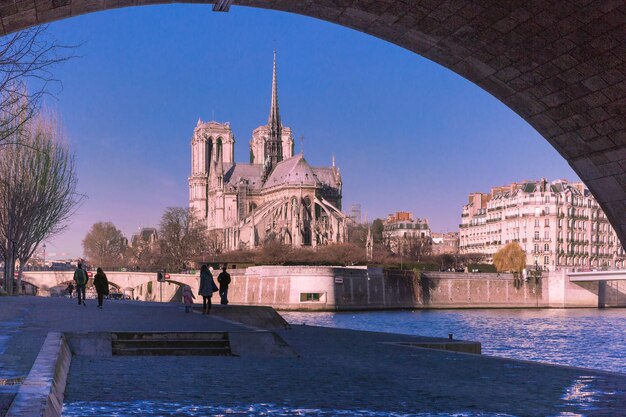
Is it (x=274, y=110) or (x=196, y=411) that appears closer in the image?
(x=196, y=411)

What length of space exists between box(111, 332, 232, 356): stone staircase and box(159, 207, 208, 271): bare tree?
104034 mm

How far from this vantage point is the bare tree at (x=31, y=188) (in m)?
49.1

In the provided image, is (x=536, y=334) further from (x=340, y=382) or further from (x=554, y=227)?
(x=554, y=227)

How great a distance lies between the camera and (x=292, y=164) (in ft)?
546

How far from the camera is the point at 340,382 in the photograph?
44.6ft

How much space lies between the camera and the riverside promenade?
1118cm

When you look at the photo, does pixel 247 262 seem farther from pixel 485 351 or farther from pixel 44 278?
pixel 485 351

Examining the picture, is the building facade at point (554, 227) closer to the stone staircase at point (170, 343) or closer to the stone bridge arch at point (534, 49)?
the stone staircase at point (170, 343)

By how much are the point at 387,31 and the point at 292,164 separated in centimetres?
15436

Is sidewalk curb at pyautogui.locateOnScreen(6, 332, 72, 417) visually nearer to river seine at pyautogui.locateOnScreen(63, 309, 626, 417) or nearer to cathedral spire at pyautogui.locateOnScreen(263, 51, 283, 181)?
river seine at pyautogui.locateOnScreen(63, 309, 626, 417)

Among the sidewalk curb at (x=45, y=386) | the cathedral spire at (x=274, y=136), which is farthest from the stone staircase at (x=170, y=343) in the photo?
the cathedral spire at (x=274, y=136)

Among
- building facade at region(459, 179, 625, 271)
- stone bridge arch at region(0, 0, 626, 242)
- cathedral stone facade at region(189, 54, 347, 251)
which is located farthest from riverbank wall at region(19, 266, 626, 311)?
stone bridge arch at region(0, 0, 626, 242)

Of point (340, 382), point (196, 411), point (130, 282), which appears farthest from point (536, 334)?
point (130, 282)

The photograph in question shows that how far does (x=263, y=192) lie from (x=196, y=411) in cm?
16309
